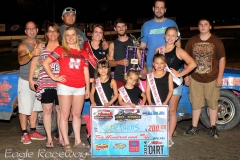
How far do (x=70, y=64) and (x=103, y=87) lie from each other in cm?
61

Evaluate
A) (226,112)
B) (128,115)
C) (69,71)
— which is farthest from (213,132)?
(69,71)

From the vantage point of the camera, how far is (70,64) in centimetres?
546

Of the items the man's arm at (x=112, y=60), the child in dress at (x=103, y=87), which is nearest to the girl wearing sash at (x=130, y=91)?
the child in dress at (x=103, y=87)

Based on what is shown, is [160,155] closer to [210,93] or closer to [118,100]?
[118,100]

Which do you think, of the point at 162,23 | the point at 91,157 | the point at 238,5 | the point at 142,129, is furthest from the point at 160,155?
the point at 238,5

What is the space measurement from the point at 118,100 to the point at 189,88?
4.54 ft

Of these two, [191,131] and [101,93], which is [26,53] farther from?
[191,131]

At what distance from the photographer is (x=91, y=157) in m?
5.52

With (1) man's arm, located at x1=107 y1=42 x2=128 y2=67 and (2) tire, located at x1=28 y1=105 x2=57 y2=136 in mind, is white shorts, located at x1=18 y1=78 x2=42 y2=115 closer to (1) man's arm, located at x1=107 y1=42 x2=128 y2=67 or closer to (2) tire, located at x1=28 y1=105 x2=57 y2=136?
(2) tire, located at x1=28 y1=105 x2=57 y2=136

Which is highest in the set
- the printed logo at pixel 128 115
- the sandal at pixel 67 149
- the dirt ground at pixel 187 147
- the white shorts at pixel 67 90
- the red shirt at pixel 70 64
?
the red shirt at pixel 70 64

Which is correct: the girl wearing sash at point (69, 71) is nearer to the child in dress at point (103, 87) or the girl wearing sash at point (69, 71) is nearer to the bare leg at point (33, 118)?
the child in dress at point (103, 87)

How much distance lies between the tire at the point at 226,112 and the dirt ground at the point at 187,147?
0.12 metres

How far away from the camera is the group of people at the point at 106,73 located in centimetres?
555

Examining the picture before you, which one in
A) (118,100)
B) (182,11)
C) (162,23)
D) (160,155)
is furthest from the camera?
(182,11)
